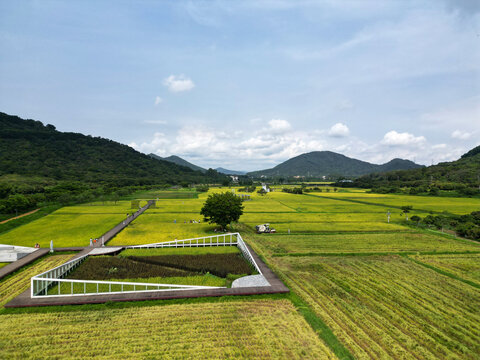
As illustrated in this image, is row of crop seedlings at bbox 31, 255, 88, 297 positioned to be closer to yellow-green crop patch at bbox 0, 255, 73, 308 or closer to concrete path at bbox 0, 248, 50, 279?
yellow-green crop patch at bbox 0, 255, 73, 308

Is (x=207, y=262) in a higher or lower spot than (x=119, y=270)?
lower

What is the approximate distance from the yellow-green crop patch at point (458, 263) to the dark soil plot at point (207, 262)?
21.3 meters

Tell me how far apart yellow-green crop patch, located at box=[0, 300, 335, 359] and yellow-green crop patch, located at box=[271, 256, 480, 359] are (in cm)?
266

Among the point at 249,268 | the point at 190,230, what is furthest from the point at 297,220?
the point at 249,268

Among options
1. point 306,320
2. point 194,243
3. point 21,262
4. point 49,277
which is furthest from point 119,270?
point 306,320

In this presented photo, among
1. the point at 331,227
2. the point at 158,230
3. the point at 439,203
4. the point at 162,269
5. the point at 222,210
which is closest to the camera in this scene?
the point at 162,269

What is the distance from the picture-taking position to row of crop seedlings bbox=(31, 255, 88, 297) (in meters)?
19.1

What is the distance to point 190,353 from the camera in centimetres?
1300

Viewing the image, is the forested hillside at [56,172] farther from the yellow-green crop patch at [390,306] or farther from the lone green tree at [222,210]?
the yellow-green crop patch at [390,306]

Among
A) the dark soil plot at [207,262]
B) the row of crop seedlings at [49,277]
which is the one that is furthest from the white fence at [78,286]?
the dark soil plot at [207,262]

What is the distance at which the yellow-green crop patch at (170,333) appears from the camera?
13.1 m

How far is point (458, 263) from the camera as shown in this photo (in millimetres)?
27703

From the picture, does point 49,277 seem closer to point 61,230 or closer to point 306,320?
point 306,320

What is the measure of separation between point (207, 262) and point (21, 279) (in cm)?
1753
